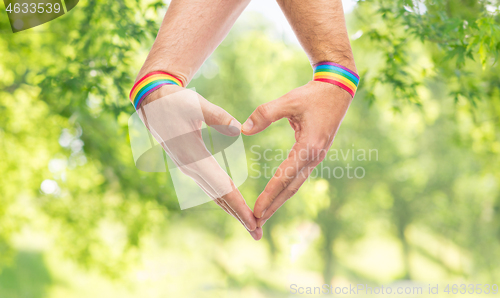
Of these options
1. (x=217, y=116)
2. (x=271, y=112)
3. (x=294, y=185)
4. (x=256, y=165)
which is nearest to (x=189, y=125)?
(x=217, y=116)

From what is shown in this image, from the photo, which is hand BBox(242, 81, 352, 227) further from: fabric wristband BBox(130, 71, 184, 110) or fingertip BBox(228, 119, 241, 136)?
fabric wristband BBox(130, 71, 184, 110)

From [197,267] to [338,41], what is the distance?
955cm

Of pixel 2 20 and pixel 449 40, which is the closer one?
pixel 449 40

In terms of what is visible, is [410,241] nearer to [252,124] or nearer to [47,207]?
[47,207]

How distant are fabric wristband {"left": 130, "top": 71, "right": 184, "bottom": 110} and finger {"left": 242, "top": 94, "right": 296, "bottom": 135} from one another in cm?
20

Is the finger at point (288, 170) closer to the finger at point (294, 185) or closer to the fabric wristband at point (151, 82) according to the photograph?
the finger at point (294, 185)

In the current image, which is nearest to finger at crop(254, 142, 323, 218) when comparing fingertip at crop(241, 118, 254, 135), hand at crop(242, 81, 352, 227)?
hand at crop(242, 81, 352, 227)

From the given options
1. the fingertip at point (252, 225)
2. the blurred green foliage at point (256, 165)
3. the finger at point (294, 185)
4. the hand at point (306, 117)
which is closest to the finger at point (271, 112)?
the hand at point (306, 117)

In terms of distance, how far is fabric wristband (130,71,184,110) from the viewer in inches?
29.8

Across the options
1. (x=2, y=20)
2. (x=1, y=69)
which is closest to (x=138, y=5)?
(x=2, y=20)

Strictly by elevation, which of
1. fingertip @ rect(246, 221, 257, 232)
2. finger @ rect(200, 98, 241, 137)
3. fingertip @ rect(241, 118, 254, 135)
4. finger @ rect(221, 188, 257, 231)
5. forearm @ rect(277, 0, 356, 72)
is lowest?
fingertip @ rect(246, 221, 257, 232)

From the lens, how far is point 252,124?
791 millimetres

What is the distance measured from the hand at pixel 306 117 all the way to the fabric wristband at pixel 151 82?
0.20 meters

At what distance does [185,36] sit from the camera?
0.82 metres
